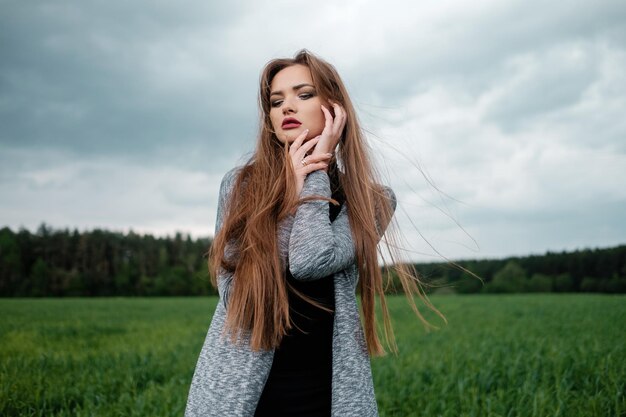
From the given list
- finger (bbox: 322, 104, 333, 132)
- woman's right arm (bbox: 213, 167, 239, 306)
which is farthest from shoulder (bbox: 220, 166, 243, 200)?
finger (bbox: 322, 104, 333, 132)

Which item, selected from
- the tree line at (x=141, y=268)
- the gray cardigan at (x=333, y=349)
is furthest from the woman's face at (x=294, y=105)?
the tree line at (x=141, y=268)

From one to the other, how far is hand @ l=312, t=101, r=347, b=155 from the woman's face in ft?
0.19

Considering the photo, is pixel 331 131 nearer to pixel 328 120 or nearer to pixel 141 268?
pixel 328 120

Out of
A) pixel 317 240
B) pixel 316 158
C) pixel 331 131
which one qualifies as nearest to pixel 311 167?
pixel 316 158

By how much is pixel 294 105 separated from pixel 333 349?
39.9 inches

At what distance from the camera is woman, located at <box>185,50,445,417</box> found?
1.53m

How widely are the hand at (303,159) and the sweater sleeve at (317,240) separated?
25mm

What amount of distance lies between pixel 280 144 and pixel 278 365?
0.96m

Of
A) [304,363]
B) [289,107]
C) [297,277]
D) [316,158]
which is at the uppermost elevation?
[289,107]

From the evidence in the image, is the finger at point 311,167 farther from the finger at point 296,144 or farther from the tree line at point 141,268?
the tree line at point 141,268

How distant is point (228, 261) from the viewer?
5.56 ft

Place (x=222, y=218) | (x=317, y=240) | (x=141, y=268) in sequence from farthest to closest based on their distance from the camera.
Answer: (x=141, y=268) < (x=222, y=218) < (x=317, y=240)

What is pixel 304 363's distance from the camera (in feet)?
5.27

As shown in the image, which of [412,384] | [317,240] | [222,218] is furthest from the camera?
[412,384]
